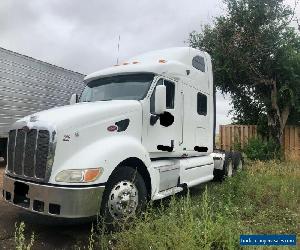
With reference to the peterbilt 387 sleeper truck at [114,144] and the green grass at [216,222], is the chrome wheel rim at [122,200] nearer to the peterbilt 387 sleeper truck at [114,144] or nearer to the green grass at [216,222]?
the peterbilt 387 sleeper truck at [114,144]

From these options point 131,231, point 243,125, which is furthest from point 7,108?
point 243,125

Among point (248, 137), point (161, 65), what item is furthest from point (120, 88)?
point (248, 137)

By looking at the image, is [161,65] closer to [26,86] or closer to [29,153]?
[29,153]

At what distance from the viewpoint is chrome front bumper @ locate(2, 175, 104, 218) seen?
5.06 metres

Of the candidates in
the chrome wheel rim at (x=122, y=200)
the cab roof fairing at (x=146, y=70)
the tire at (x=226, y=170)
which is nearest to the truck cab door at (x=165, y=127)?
the cab roof fairing at (x=146, y=70)

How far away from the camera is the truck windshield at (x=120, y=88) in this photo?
22.4 feet

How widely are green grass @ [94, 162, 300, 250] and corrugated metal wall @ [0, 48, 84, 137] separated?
796cm

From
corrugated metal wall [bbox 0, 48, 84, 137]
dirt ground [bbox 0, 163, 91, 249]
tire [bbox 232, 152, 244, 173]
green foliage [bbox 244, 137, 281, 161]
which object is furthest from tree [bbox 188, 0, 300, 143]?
dirt ground [bbox 0, 163, 91, 249]

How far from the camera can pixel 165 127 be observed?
7.06 meters

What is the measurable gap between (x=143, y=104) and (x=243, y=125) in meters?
13.8

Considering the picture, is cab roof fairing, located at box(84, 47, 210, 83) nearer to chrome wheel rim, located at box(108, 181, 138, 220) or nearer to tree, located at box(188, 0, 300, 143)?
chrome wheel rim, located at box(108, 181, 138, 220)

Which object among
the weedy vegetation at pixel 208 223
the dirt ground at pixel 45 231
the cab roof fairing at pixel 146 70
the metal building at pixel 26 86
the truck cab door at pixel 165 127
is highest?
the metal building at pixel 26 86

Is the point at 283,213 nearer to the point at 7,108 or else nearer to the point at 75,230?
the point at 75,230

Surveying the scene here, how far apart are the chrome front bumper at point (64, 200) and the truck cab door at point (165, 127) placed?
5.46 ft
